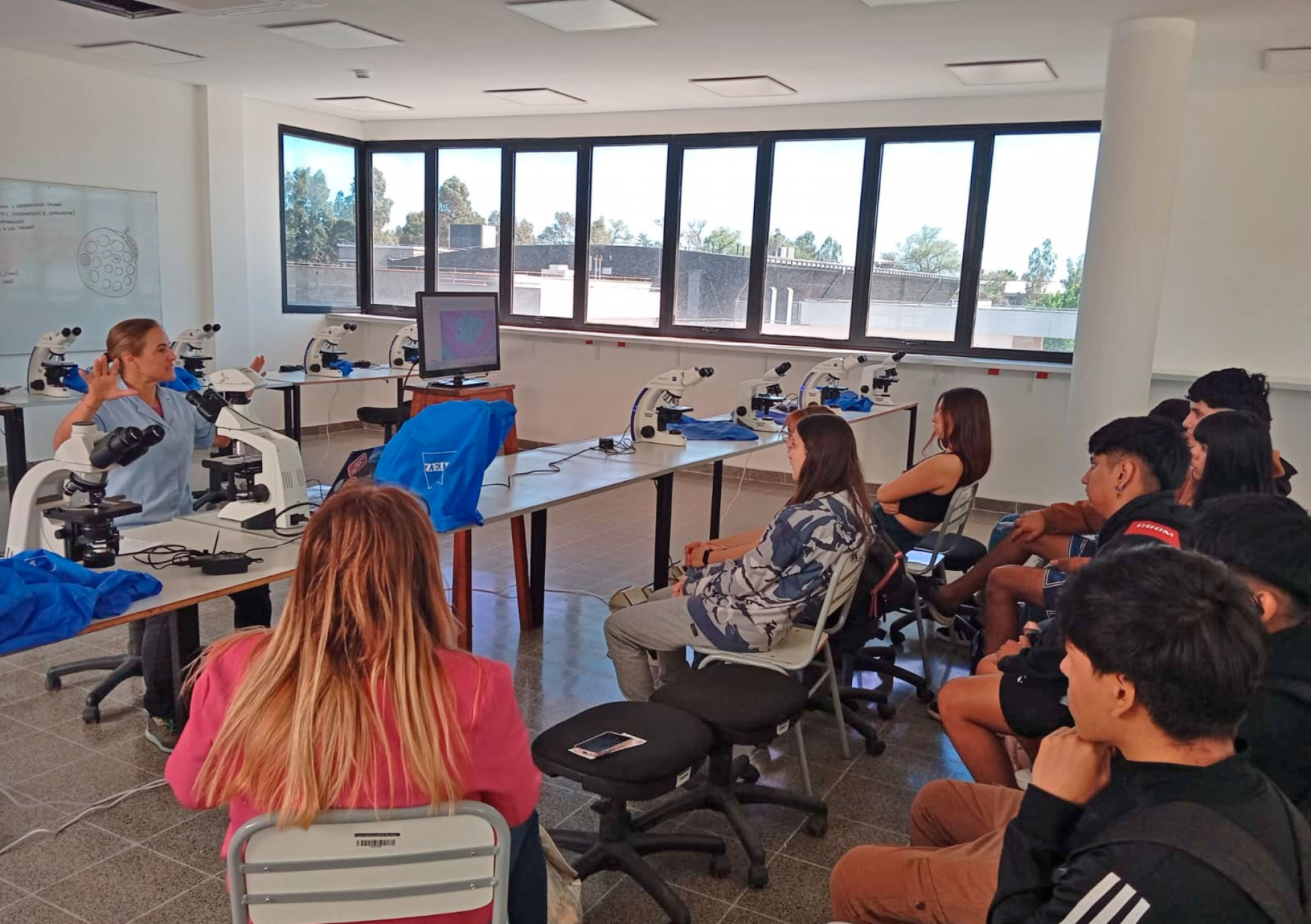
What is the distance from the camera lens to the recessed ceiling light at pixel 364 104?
25.4ft

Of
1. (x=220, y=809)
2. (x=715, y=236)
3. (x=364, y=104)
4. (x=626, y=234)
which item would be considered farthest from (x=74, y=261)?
(x=220, y=809)

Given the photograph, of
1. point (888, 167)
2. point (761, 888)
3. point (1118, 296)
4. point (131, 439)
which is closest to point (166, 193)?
point (888, 167)

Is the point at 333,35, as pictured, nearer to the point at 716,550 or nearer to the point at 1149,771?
the point at 716,550

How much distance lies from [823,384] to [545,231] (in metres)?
3.56

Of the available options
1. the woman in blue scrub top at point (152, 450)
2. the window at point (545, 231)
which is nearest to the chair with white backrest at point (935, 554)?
the woman in blue scrub top at point (152, 450)

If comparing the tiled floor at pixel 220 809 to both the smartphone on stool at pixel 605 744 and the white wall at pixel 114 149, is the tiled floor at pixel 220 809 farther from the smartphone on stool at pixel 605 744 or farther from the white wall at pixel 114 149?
the white wall at pixel 114 149

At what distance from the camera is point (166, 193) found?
739cm

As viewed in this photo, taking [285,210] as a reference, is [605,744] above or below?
below

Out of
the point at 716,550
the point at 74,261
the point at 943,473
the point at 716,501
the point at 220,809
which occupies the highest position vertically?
the point at 74,261

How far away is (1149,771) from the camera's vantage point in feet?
4.02

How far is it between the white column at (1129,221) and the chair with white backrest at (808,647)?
2.90 meters

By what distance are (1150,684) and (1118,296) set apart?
A: 4296 mm

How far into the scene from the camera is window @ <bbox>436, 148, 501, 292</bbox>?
345 inches

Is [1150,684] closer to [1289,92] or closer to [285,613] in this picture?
[285,613]
